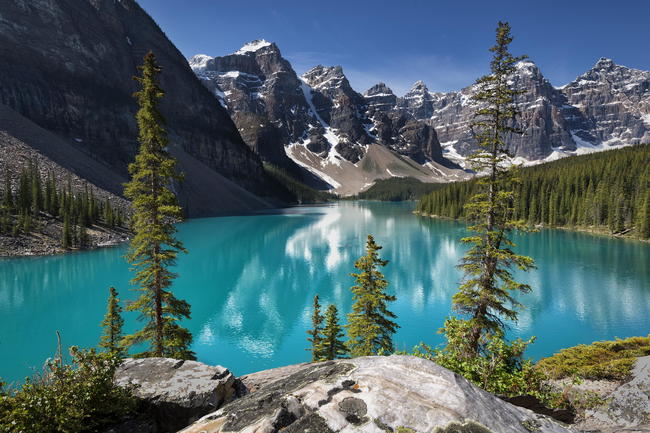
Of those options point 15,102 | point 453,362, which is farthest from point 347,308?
point 15,102

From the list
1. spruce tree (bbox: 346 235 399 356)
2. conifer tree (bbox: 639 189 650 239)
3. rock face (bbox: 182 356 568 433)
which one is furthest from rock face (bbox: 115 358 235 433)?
conifer tree (bbox: 639 189 650 239)

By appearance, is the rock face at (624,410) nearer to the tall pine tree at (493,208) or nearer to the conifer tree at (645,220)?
the tall pine tree at (493,208)

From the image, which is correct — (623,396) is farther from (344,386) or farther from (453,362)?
(344,386)

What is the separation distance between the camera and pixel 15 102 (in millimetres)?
104312

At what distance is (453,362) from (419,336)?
21006 mm

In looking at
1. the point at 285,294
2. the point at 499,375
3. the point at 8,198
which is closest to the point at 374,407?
the point at 499,375

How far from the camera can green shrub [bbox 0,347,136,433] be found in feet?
15.4

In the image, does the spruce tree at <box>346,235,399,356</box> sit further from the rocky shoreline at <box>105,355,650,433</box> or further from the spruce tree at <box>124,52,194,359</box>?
the rocky shoreline at <box>105,355,650,433</box>

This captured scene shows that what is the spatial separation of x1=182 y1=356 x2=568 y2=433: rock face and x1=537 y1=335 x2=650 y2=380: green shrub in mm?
8953

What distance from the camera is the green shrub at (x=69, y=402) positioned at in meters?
4.69

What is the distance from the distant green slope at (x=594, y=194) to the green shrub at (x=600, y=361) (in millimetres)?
62921

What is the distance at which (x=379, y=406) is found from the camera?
3.86 metres

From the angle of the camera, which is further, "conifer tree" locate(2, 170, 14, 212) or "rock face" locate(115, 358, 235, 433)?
"conifer tree" locate(2, 170, 14, 212)

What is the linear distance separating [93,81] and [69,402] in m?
163
